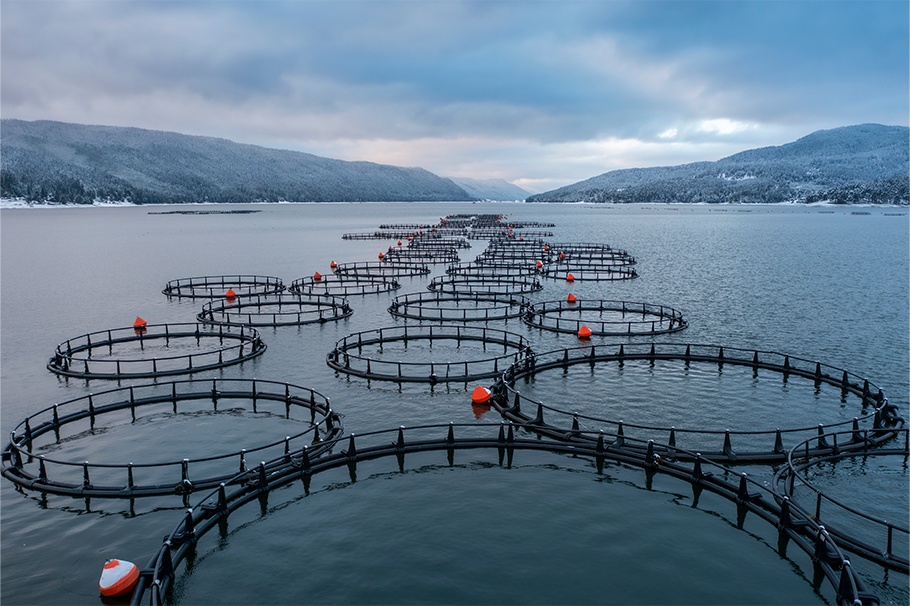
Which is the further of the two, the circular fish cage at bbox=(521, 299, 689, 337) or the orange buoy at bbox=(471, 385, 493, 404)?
the circular fish cage at bbox=(521, 299, 689, 337)

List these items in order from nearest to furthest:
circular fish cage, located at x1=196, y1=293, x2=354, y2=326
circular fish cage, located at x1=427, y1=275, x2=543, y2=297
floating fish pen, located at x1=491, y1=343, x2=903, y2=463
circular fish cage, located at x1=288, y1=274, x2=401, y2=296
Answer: floating fish pen, located at x1=491, y1=343, x2=903, y2=463
circular fish cage, located at x1=196, y1=293, x2=354, y2=326
circular fish cage, located at x1=288, y1=274, x2=401, y2=296
circular fish cage, located at x1=427, y1=275, x2=543, y2=297

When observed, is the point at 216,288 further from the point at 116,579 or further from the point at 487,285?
the point at 116,579

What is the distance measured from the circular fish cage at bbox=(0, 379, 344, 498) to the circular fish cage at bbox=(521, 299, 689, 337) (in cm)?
2884

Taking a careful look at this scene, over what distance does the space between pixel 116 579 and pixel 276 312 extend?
50.6 metres

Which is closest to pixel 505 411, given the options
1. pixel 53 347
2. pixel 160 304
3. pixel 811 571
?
pixel 811 571

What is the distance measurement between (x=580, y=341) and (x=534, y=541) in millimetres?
32576

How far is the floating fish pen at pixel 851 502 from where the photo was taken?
68.5ft

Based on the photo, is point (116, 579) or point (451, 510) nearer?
point (116, 579)

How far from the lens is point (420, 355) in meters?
49.6

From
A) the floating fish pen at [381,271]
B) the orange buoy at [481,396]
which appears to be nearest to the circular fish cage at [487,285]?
Result: the floating fish pen at [381,271]

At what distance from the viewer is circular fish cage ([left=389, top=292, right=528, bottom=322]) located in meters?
63.1

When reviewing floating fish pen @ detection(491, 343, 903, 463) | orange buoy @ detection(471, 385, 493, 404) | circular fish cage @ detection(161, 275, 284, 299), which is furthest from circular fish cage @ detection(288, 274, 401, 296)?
orange buoy @ detection(471, 385, 493, 404)

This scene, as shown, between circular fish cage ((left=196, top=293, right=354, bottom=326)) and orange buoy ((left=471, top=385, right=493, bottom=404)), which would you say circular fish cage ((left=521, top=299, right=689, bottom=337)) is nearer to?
orange buoy ((left=471, top=385, right=493, bottom=404))

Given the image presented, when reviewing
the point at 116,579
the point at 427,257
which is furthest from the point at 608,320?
the point at 427,257
